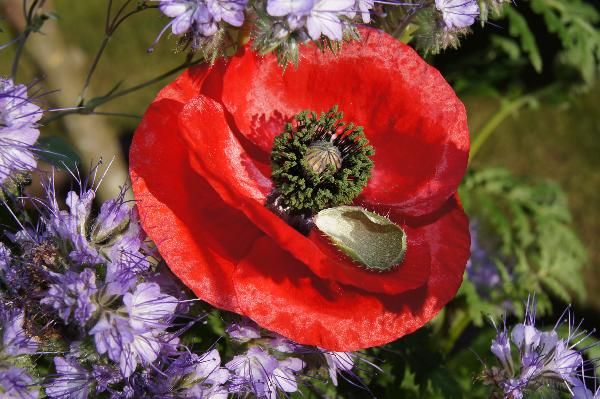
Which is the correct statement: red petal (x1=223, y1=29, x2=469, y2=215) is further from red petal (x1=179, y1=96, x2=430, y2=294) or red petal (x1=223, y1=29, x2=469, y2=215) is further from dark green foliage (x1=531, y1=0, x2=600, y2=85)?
dark green foliage (x1=531, y1=0, x2=600, y2=85)

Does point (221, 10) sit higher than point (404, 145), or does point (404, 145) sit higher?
point (221, 10)

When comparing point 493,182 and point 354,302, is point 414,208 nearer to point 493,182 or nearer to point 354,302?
point 354,302

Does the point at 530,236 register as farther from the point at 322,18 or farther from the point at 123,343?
the point at 123,343

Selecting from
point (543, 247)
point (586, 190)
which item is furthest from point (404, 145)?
point (586, 190)

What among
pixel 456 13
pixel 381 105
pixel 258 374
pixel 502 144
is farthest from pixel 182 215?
pixel 502 144

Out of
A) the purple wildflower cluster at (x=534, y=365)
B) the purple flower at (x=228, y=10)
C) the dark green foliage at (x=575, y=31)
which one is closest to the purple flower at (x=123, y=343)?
the purple flower at (x=228, y=10)

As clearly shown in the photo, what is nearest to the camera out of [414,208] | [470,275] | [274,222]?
[274,222]

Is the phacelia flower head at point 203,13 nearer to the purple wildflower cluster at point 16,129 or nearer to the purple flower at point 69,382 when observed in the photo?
the purple wildflower cluster at point 16,129

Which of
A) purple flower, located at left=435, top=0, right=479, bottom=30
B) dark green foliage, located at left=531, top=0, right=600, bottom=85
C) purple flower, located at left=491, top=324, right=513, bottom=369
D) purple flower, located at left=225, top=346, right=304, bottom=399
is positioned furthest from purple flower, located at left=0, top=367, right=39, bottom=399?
dark green foliage, located at left=531, top=0, right=600, bottom=85
